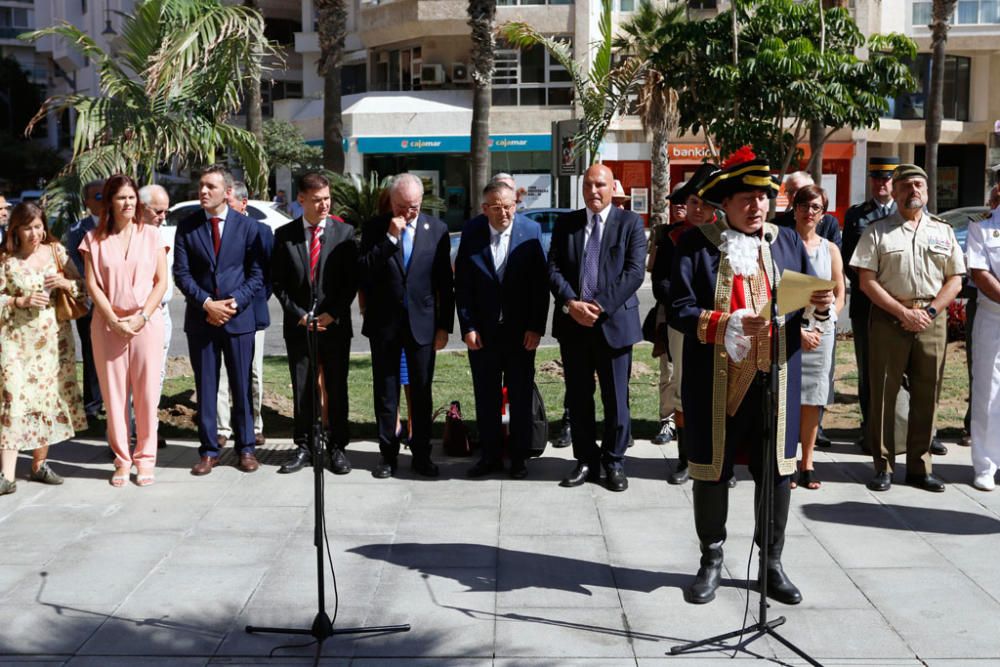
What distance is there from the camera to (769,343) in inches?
219

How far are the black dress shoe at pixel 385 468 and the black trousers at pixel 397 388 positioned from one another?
0.03 meters

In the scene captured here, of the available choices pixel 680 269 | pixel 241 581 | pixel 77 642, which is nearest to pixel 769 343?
pixel 680 269

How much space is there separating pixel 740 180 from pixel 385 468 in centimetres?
383

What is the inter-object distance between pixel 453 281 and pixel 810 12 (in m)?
15.9

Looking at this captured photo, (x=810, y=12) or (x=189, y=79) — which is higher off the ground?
(x=810, y=12)

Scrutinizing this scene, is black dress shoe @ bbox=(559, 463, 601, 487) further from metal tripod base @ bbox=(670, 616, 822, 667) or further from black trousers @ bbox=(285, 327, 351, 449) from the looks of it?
metal tripod base @ bbox=(670, 616, 822, 667)

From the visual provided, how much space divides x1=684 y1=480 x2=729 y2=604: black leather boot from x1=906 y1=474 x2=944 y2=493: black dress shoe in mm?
2612

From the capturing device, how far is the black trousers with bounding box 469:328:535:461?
8.23m

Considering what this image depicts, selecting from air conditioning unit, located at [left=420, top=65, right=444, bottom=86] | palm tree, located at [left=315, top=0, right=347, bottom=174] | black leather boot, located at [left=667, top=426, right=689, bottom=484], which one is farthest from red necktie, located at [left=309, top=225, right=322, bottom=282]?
air conditioning unit, located at [left=420, top=65, right=444, bottom=86]

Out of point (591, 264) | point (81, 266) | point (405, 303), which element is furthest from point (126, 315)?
point (591, 264)

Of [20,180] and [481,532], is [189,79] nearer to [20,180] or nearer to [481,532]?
[481,532]

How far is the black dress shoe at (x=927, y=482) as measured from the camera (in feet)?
25.6

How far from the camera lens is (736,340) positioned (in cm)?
537

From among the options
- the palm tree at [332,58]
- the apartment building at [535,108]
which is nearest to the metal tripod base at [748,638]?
the palm tree at [332,58]
